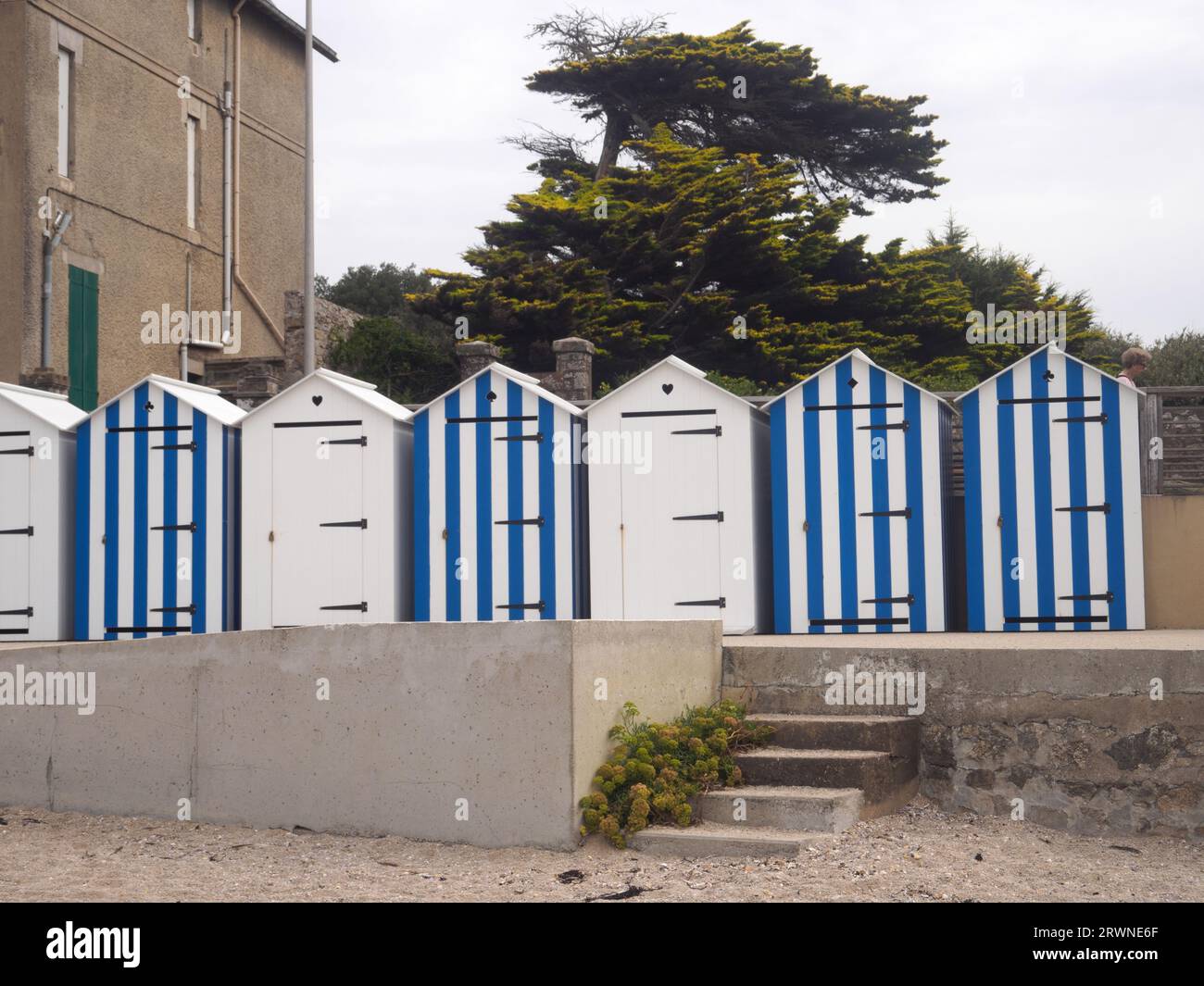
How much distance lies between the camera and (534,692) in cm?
635

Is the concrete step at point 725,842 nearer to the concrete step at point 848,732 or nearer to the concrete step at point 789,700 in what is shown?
the concrete step at point 848,732

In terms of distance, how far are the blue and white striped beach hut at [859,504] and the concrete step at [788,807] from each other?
3020 mm

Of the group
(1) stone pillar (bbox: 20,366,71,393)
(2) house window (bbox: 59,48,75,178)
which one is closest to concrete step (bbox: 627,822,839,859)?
(1) stone pillar (bbox: 20,366,71,393)

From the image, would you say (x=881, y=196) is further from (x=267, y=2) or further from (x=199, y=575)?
(x=199, y=575)

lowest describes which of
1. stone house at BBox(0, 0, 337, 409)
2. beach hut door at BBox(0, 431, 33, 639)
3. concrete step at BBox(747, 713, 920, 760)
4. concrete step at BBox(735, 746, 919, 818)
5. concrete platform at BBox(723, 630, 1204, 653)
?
concrete step at BBox(735, 746, 919, 818)

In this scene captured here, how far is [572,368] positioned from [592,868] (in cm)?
1025

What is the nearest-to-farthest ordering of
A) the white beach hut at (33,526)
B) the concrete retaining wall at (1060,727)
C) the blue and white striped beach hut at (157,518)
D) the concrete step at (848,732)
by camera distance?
the concrete retaining wall at (1060,727) → the concrete step at (848,732) → the blue and white striped beach hut at (157,518) → the white beach hut at (33,526)

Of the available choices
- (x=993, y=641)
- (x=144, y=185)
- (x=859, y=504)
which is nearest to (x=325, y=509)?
(x=859, y=504)

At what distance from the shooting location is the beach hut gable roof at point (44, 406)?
10398 millimetres

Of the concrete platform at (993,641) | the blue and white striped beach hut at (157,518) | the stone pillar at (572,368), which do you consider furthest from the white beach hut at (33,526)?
the stone pillar at (572,368)

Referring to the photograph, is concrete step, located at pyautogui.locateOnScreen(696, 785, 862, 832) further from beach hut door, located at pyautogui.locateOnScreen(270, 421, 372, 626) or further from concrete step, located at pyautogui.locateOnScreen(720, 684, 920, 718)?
beach hut door, located at pyautogui.locateOnScreen(270, 421, 372, 626)

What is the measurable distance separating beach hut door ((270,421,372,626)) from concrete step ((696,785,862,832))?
407 centimetres

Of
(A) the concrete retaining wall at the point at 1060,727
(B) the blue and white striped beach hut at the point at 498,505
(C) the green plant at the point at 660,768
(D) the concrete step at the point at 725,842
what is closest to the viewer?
(D) the concrete step at the point at 725,842

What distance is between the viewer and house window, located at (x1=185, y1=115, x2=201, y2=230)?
20.2m
